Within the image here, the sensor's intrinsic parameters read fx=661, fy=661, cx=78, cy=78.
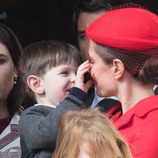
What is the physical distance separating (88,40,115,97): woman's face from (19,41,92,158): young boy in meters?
0.08

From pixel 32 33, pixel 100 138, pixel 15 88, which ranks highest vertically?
pixel 100 138

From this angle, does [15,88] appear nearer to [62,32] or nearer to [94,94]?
[94,94]

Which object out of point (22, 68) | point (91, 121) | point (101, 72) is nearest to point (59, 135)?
point (91, 121)

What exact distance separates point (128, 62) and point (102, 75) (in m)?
0.11

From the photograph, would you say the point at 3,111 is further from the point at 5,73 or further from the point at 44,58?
the point at 44,58

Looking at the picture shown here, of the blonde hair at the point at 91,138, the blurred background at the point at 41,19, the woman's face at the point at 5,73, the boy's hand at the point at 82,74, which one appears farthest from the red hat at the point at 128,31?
the blurred background at the point at 41,19

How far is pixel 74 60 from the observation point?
2.59 meters

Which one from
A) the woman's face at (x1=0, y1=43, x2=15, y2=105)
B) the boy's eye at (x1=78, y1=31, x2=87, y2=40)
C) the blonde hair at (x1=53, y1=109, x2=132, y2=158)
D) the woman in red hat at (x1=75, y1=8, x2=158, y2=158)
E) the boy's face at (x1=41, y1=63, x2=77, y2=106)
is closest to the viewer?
the blonde hair at (x1=53, y1=109, x2=132, y2=158)

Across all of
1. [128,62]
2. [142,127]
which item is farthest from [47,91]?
[142,127]

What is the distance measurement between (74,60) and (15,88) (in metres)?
0.50

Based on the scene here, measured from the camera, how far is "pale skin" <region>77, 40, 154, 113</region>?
93.3 inches

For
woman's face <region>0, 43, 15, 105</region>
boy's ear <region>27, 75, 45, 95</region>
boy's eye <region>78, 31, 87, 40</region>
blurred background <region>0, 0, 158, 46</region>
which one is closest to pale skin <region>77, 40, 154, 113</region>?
boy's ear <region>27, 75, 45, 95</region>

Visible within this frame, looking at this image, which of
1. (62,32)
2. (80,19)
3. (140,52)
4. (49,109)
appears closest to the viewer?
(140,52)

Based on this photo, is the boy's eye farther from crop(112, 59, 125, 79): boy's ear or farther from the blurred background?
the blurred background
